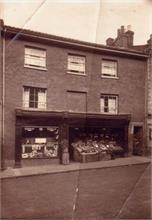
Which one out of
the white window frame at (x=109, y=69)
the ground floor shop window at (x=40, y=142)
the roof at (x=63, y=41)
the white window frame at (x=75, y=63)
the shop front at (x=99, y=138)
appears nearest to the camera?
the roof at (x=63, y=41)

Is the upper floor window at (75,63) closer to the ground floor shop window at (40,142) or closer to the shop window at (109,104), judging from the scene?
the shop window at (109,104)

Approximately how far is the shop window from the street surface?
416cm

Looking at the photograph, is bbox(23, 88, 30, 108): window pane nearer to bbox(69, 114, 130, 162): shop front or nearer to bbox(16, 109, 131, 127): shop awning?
bbox(16, 109, 131, 127): shop awning

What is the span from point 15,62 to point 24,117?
285cm

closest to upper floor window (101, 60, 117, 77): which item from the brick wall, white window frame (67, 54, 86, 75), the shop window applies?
the brick wall

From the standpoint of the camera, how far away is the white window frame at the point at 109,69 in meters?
14.6

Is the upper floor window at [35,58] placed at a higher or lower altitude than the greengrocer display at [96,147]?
higher

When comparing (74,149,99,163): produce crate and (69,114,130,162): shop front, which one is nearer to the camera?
(69,114,130,162): shop front

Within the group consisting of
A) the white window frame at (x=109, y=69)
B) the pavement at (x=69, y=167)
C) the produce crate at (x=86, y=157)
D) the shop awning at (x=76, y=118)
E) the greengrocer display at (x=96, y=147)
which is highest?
the white window frame at (x=109, y=69)

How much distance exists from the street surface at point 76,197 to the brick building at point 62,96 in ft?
9.58

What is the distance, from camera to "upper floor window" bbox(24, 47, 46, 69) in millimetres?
13398

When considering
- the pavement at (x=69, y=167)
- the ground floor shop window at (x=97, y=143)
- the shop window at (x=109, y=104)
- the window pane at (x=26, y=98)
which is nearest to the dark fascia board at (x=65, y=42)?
the shop window at (x=109, y=104)

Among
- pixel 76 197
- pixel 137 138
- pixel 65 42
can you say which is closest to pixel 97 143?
pixel 137 138

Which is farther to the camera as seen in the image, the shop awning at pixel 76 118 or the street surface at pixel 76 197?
the shop awning at pixel 76 118
